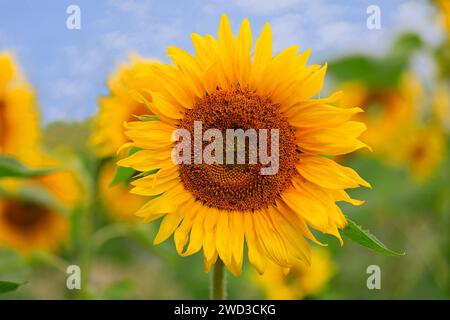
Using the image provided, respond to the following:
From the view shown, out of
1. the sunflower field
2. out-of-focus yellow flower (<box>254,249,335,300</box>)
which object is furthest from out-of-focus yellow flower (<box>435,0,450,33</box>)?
out-of-focus yellow flower (<box>254,249,335,300</box>)

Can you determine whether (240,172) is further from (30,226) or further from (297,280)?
(30,226)

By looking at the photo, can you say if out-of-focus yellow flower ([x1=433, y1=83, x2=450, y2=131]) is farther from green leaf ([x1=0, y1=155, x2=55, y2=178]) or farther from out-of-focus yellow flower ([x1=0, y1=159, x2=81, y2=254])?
green leaf ([x1=0, y1=155, x2=55, y2=178])

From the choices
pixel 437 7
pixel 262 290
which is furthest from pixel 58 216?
pixel 437 7

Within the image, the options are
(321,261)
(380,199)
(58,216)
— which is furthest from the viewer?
(58,216)

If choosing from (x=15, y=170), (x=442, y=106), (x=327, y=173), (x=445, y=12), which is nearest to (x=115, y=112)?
(x=15, y=170)

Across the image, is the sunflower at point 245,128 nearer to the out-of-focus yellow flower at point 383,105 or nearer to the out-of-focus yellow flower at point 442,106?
the out-of-focus yellow flower at point 442,106

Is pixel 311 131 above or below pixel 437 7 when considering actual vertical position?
below
